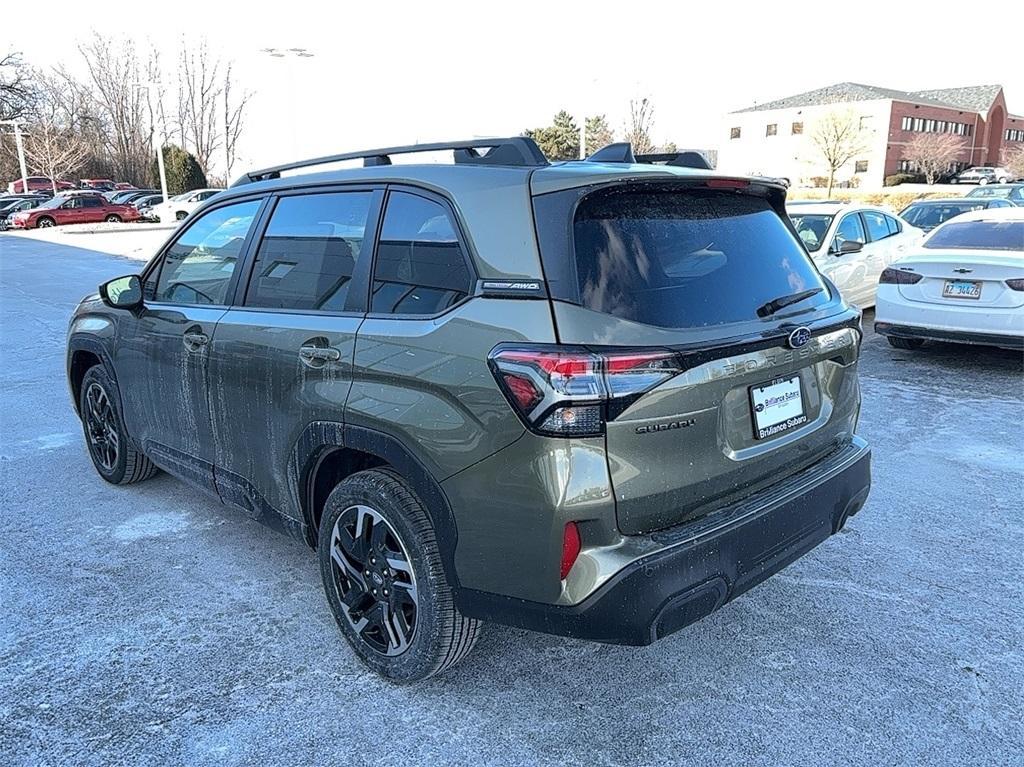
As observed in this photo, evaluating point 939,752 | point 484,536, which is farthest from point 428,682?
point 939,752

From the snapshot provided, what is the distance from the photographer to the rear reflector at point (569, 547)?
7.54 feet

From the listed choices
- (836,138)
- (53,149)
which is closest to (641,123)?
(836,138)

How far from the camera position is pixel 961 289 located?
752 centimetres

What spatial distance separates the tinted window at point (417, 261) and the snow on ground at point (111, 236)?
2043cm

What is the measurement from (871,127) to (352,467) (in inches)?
2990

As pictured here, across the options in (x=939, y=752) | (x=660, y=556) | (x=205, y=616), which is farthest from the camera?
(x=205, y=616)

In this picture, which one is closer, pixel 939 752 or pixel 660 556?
pixel 660 556

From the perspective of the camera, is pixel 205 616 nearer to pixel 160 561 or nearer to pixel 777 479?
pixel 160 561

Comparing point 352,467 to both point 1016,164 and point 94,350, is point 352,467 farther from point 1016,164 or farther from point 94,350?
point 1016,164

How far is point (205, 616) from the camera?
3.38 meters

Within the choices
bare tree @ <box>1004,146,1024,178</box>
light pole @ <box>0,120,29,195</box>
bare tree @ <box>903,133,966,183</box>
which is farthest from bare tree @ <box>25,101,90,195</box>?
bare tree @ <box>1004,146,1024,178</box>

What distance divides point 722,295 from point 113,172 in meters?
69.5

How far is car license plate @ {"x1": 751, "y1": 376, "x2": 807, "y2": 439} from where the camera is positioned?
2650 mm

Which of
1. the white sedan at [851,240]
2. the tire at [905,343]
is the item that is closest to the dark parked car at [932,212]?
the white sedan at [851,240]
